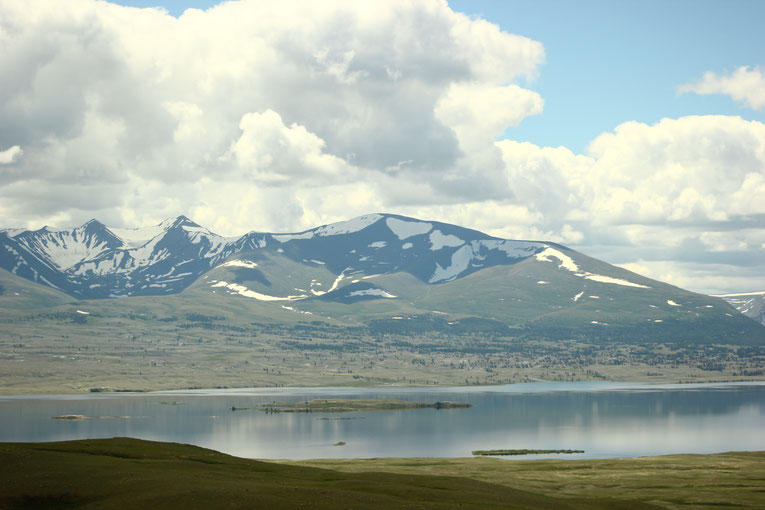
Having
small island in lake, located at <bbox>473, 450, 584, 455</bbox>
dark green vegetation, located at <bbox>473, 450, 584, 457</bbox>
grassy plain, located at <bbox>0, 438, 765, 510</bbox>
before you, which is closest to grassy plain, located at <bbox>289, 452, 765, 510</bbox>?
grassy plain, located at <bbox>0, 438, 765, 510</bbox>

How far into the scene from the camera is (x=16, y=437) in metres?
190

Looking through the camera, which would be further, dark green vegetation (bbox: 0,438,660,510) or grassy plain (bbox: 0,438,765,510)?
grassy plain (bbox: 0,438,765,510)

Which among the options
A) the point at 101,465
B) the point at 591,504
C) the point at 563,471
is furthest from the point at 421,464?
the point at 101,465

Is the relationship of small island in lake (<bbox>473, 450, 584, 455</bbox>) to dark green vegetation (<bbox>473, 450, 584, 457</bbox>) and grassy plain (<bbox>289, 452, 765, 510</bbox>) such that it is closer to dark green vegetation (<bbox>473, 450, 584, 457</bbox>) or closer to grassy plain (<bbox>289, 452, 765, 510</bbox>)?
dark green vegetation (<bbox>473, 450, 584, 457</bbox>)

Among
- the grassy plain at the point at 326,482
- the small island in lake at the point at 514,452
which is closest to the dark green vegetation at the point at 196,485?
the grassy plain at the point at 326,482

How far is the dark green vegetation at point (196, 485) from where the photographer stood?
6638 centimetres

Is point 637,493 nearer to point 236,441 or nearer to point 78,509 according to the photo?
point 78,509

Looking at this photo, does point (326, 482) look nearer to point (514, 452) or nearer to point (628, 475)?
point (628, 475)

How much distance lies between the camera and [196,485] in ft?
232

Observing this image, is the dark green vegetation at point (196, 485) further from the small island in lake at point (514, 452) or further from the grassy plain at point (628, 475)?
the small island in lake at point (514, 452)

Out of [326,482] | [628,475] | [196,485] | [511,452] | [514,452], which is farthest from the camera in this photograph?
[514,452]

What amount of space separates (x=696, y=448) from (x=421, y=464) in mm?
73406

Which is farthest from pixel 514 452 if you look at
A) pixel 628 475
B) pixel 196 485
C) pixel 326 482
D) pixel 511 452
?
pixel 196 485

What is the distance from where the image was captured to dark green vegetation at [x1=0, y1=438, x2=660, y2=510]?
6638 centimetres
